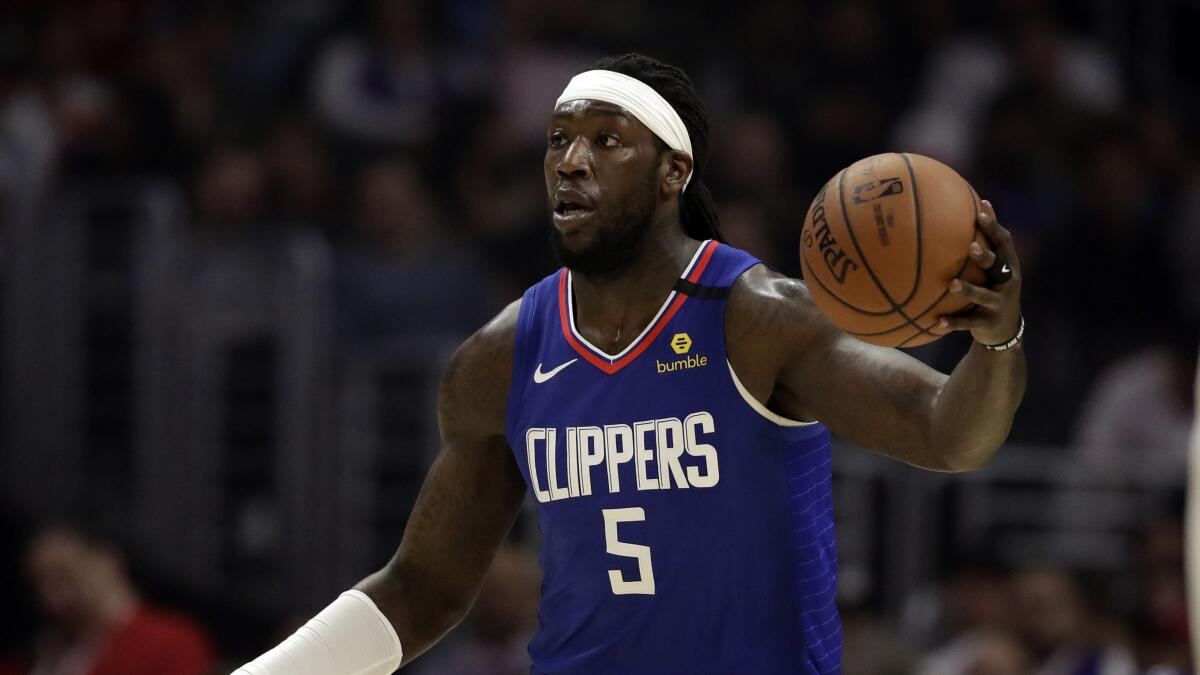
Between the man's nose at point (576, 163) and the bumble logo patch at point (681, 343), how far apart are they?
438 mm

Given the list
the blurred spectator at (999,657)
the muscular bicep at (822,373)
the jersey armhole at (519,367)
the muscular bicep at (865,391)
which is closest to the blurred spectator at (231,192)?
the blurred spectator at (999,657)

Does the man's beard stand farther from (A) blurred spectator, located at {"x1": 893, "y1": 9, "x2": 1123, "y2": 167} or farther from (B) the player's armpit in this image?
(A) blurred spectator, located at {"x1": 893, "y1": 9, "x2": 1123, "y2": 167}

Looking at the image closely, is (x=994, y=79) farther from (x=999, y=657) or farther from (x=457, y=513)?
(x=457, y=513)

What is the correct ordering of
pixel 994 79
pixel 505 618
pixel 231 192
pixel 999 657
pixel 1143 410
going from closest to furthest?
pixel 999 657 → pixel 505 618 → pixel 1143 410 → pixel 231 192 → pixel 994 79

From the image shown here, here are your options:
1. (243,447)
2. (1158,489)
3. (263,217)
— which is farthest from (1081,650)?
(263,217)

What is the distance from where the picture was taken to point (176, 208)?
9508mm

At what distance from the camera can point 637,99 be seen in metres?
3.99

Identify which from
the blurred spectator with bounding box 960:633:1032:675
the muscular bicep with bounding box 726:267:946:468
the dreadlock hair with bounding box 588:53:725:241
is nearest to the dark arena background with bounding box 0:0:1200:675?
the blurred spectator with bounding box 960:633:1032:675

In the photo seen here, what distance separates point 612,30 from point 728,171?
1645mm

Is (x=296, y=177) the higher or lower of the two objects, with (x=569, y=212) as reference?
higher

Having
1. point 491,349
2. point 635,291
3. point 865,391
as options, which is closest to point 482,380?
point 491,349

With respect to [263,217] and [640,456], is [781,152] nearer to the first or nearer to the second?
[263,217]

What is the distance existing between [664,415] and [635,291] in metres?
0.36

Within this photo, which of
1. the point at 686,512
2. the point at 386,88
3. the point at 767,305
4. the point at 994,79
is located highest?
the point at 386,88
